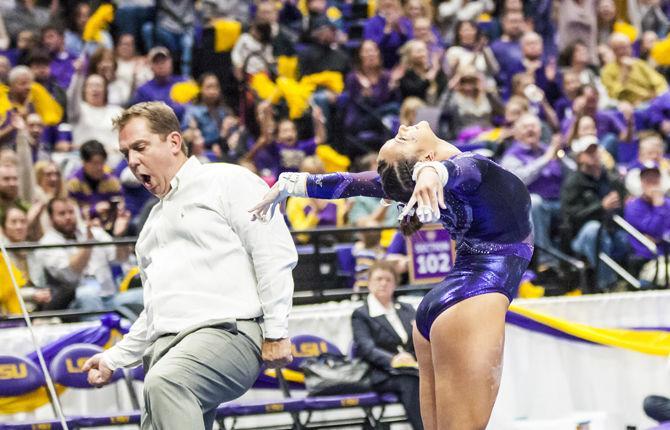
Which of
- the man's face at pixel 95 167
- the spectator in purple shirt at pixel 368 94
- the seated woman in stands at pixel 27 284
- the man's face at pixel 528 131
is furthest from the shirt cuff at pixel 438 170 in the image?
the spectator in purple shirt at pixel 368 94

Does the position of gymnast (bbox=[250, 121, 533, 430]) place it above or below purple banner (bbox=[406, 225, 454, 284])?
above

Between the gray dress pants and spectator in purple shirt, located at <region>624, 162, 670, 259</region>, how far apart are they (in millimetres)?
Answer: 6366

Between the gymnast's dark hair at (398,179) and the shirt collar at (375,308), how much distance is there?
3220 mm

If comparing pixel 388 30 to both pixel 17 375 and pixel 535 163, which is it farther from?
pixel 17 375

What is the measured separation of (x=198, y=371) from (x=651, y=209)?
6871 millimetres

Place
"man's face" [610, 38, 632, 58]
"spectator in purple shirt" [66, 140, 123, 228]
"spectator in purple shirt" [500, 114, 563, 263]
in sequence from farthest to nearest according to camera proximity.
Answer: "man's face" [610, 38, 632, 58]
"spectator in purple shirt" [500, 114, 563, 263]
"spectator in purple shirt" [66, 140, 123, 228]

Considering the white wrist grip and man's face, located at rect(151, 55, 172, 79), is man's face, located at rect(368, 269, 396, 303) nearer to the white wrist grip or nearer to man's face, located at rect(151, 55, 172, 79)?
the white wrist grip

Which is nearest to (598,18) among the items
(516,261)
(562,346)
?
(562,346)

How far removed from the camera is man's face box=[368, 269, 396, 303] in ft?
26.2

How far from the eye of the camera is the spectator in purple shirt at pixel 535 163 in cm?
1073

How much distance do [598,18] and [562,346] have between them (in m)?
7.65

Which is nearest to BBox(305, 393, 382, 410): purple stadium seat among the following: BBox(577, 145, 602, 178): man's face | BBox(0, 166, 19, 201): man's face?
BBox(0, 166, 19, 201): man's face

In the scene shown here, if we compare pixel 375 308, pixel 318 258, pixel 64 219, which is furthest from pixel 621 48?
pixel 64 219

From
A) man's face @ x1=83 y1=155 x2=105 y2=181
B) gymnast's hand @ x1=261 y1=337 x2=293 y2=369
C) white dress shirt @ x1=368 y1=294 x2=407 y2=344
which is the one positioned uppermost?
gymnast's hand @ x1=261 y1=337 x2=293 y2=369
